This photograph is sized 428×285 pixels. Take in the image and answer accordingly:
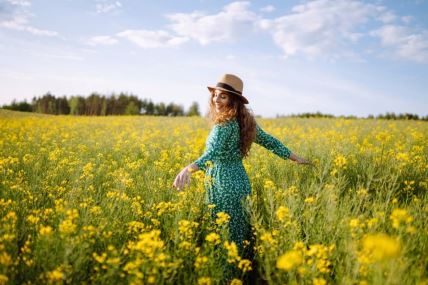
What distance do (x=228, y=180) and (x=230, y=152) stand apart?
0.90 ft

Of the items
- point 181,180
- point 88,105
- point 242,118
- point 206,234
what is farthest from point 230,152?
point 88,105

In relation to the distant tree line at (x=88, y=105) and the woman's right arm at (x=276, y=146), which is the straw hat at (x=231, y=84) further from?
the distant tree line at (x=88, y=105)

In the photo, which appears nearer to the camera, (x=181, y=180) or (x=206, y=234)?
(x=181, y=180)

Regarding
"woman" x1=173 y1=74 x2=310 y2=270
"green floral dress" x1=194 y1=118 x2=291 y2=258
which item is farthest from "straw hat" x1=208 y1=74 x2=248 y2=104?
"green floral dress" x1=194 y1=118 x2=291 y2=258

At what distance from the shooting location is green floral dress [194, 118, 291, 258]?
2.93 m

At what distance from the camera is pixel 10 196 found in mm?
3117

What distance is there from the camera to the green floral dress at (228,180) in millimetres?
2934

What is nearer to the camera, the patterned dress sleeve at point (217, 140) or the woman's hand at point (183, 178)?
the woman's hand at point (183, 178)

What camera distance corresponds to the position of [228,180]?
300 cm

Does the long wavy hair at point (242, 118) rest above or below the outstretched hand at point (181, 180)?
above

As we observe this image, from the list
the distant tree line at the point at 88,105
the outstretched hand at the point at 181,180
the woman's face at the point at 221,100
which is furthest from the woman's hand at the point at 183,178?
the distant tree line at the point at 88,105

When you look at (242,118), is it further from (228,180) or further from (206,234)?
(206,234)

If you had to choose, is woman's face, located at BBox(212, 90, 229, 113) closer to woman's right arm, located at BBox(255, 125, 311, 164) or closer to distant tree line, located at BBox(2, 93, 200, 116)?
woman's right arm, located at BBox(255, 125, 311, 164)

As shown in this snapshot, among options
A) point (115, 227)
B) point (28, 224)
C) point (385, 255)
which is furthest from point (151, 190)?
point (385, 255)
